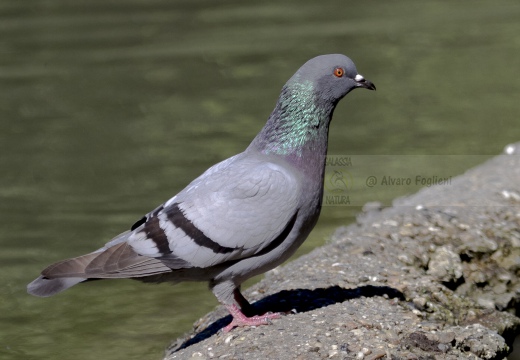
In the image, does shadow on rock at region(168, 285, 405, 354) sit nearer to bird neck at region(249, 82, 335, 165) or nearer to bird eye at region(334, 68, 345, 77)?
bird neck at region(249, 82, 335, 165)

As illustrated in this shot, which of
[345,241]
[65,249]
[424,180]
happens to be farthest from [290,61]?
[345,241]

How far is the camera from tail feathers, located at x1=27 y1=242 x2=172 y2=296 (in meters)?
5.30

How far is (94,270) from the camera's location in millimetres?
5316

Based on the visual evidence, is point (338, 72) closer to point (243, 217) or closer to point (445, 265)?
point (243, 217)

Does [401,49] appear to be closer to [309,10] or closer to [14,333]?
[309,10]

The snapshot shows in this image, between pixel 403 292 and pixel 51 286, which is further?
pixel 403 292

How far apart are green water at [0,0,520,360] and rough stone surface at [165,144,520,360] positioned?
1.24 metres

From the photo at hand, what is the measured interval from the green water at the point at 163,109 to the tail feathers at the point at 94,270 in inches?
65.1

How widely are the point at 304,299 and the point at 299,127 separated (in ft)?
3.91

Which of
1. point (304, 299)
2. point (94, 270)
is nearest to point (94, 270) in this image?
point (94, 270)

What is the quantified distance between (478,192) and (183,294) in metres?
2.69

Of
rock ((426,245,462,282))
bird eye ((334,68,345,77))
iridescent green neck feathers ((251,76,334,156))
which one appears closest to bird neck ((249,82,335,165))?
iridescent green neck feathers ((251,76,334,156))

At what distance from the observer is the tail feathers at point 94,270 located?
5305mm

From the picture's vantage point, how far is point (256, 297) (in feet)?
21.0
